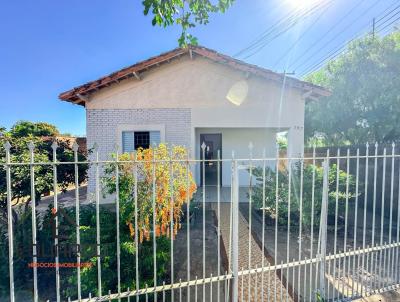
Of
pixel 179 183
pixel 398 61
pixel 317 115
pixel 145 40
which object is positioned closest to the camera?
pixel 179 183

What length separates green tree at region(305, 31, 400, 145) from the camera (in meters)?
10.5

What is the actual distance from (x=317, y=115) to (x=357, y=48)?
4046 millimetres

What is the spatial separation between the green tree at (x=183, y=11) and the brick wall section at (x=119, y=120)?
5.54 m

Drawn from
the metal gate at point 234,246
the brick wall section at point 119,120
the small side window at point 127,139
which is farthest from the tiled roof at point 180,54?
the metal gate at point 234,246

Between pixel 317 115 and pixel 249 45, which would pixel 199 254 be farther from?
pixel 249 45

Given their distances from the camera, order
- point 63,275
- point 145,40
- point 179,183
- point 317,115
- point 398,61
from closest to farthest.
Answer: point 63,275, point 179,183, point 145,40, point 398,61, point 317,115

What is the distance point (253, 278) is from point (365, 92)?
11.7 m

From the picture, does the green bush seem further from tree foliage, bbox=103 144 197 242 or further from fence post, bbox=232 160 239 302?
fence post, bbox=232 160 239 302

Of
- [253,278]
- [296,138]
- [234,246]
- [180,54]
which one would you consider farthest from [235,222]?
[180,54]

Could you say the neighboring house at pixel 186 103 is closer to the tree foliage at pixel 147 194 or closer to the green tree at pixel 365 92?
the green tree at pixel 365 92

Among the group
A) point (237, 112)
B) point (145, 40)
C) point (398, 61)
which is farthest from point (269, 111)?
point (398, 61)

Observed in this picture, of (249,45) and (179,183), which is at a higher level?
(249,45)

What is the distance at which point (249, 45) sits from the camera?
15867mm

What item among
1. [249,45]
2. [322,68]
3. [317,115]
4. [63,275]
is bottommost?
[63,275]
